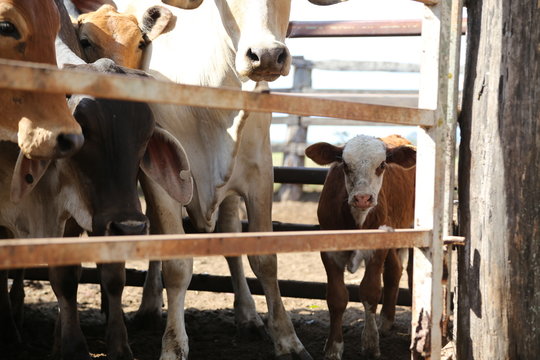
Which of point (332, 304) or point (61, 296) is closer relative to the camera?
point (61, 296)

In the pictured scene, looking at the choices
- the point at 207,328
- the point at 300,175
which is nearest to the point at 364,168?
the point at 300,175

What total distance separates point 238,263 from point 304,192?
9055 millimetres

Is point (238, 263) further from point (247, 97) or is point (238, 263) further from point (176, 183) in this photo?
point (247, 97)

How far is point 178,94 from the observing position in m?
2.34

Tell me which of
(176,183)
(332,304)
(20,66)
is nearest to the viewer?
(20,66)

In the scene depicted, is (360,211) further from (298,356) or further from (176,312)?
(176,312)

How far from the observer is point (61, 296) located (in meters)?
4.04

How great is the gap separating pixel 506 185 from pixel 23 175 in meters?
2.07

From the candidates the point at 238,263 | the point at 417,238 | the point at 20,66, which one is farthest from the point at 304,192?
the point at 20,66

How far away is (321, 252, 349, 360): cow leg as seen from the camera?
14.8 feet

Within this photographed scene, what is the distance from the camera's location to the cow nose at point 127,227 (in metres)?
3.49

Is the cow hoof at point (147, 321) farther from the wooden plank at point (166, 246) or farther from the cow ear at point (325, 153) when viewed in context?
the wooden plank at point (166, 246)

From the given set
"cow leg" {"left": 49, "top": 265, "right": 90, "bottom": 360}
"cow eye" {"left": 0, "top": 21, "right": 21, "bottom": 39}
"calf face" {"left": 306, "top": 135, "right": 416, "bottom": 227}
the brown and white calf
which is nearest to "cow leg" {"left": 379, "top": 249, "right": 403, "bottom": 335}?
the brown and white calf

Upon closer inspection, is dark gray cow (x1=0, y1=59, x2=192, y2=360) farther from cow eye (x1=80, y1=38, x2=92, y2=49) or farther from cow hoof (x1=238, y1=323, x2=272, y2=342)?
cow hoof (x1=238, y1=323, x2=272, y2=342)
